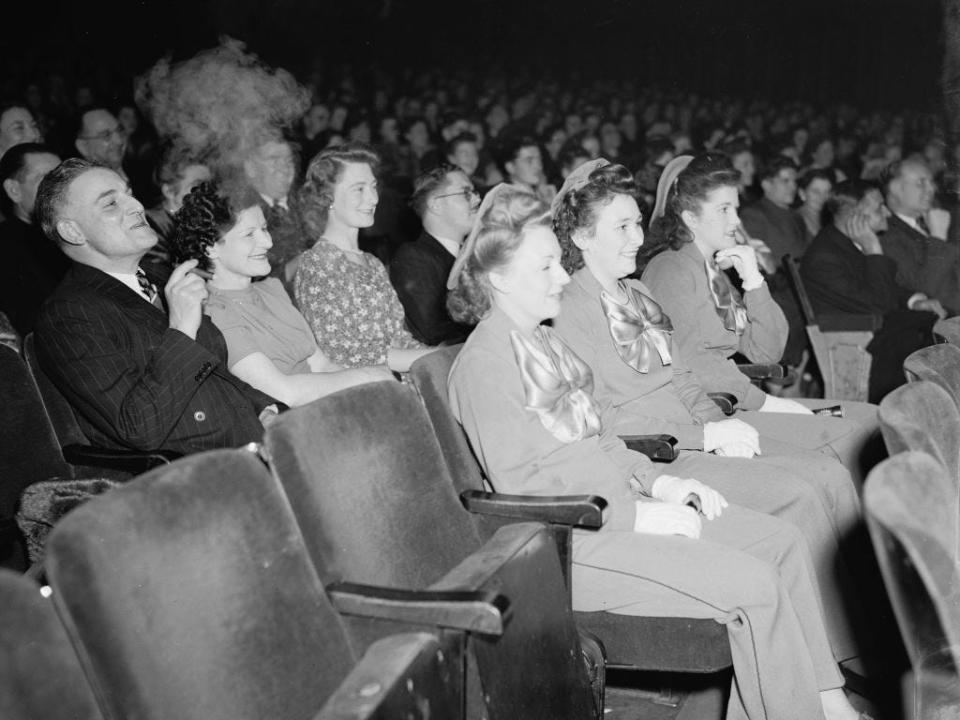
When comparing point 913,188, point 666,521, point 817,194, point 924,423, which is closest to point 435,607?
point 666,521

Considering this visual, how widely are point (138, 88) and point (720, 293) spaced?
3.92m

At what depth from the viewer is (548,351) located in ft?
6.42

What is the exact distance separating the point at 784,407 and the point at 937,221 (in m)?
3.00

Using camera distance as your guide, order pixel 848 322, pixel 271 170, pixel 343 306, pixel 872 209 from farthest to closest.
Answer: pixel 872 209 < pixel 848 322 < pixel 271 170 < pixel 343 306

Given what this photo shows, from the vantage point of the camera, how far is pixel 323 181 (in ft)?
9.36

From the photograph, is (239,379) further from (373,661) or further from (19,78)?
(19,78)

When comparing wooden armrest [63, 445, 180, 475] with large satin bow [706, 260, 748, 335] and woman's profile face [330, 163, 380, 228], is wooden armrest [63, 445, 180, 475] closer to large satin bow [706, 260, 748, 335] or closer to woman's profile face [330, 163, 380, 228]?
woman's profile face [330, 163, 380, 228]

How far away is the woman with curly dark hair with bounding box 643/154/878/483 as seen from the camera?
106 inches

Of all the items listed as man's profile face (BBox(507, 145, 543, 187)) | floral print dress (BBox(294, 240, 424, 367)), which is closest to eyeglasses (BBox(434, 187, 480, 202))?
floral print dress (BBox(294, 240, 424, 367))

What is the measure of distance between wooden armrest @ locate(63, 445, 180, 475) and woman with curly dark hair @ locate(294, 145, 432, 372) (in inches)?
32.3

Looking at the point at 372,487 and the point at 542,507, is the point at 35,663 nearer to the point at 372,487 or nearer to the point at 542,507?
the point at 372,487

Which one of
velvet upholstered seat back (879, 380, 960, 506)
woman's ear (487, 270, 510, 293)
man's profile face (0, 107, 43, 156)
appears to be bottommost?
velvet upholstered seat back (879, 380, 960, 506)

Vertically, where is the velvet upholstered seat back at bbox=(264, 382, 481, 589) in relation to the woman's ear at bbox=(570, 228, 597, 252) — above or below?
below

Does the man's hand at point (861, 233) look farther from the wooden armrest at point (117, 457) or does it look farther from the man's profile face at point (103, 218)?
the wooden armrest at point (117, 457)
